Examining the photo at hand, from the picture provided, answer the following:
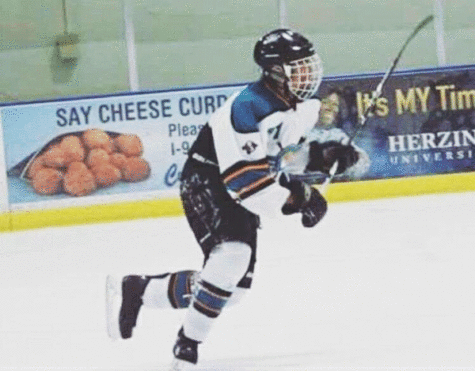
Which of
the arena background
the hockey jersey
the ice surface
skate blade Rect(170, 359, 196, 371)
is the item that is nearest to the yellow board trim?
the ice surface

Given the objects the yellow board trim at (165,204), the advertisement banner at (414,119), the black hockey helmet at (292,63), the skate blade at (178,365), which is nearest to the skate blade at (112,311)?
the skate blade at (178,365)

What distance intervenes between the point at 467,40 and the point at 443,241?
11.8ft

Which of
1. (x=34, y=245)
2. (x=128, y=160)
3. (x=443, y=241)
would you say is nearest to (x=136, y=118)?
(x=128, y=160)

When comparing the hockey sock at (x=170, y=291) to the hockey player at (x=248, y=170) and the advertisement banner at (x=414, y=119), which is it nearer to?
the hockey player at (x=248, y=170)

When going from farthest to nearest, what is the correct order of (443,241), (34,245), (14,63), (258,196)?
(14,63), (34,245), (443,241), (258,196)

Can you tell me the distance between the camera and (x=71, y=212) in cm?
809

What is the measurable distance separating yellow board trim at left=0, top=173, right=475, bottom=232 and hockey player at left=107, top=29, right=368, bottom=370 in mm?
4713

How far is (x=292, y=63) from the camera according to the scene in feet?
10.3

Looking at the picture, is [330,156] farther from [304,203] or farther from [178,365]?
[178,365]

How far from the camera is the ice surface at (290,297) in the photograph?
363 cm

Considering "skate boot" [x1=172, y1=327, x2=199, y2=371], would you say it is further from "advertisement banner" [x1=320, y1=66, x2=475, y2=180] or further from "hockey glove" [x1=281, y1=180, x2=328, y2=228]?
"advertisement banner" [x1=320, y1=66, x2=475, y2=180]

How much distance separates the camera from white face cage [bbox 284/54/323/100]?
124 inches

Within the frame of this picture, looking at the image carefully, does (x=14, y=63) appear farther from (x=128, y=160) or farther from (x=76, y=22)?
(x=128, y=160)

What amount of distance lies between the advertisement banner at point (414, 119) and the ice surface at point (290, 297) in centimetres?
105
